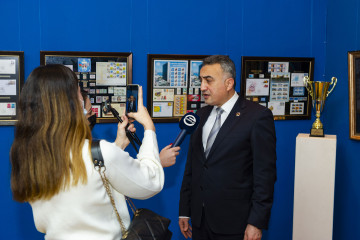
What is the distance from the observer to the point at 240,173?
240 centimetres

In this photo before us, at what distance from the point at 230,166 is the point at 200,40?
142cm

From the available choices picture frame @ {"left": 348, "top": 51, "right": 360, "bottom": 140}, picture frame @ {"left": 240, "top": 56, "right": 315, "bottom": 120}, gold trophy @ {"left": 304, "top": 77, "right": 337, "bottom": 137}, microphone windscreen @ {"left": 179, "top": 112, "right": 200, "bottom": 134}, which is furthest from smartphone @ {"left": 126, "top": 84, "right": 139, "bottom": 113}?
picture frame @ {"left": 348, "top": 51, "right": 360, "bottom": 140}

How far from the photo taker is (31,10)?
3000 millimetres

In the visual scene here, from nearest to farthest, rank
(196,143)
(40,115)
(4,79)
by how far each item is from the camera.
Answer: (40,115) < (196,143) < (4,79)

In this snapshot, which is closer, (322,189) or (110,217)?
(110,217)

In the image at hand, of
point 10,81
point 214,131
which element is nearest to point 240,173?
point 214,131

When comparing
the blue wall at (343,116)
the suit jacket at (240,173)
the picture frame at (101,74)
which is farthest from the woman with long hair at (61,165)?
the blue wall at (343,116)

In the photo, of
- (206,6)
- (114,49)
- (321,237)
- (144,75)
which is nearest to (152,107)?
(144,75)

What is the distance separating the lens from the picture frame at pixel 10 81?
9.76 feet

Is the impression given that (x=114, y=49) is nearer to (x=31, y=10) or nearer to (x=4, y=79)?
(x=31, y=10)

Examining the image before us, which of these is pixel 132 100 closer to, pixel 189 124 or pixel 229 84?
pixel 189 124

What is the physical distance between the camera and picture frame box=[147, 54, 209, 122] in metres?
3.26

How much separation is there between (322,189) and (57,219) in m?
2.29

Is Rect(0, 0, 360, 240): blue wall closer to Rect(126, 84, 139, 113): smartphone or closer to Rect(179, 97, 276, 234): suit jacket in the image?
Rect(179, 97, 276, 234): suit jacket
